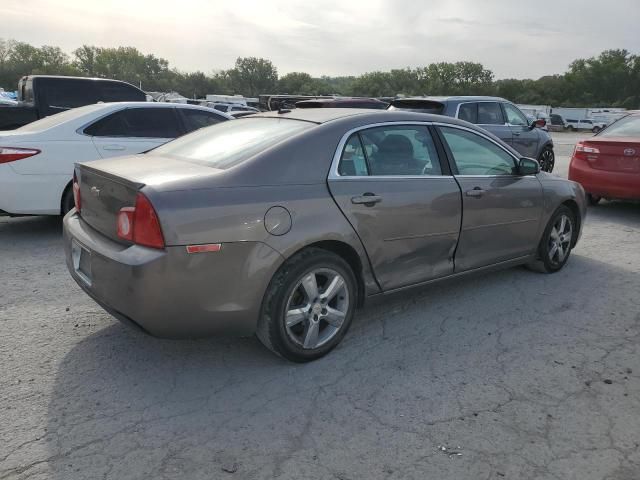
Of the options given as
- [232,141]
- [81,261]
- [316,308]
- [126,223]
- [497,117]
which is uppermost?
[497,117]

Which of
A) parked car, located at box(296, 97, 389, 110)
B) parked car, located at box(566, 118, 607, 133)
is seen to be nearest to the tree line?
parked car, located at box(566, 118, 607, 133)

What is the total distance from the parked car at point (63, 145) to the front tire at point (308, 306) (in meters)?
3.84

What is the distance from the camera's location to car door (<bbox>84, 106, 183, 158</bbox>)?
20.8ft

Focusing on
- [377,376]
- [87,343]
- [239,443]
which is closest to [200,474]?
[239,443]

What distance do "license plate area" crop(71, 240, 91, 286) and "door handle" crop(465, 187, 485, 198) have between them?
2740mm

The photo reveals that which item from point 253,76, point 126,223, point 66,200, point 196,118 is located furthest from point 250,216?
point 253,76

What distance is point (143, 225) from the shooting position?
2.86 metres

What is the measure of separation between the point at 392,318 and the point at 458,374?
3.02 feet

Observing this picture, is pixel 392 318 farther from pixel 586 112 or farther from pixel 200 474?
pixel 586 112

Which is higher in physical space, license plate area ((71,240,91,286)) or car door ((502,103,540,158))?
car door ((502,103,540,158))

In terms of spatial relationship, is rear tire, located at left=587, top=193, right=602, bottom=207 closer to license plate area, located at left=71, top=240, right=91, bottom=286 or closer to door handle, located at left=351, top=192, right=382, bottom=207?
door handle, located at left=351, top=192, right=382, bottom=207

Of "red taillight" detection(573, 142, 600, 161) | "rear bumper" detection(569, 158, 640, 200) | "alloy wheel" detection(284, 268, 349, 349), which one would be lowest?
"alloy wheel" detection(284, 268, 349, 349)

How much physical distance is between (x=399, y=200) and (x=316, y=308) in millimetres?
958

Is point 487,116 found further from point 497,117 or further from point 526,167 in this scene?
point 526,167
